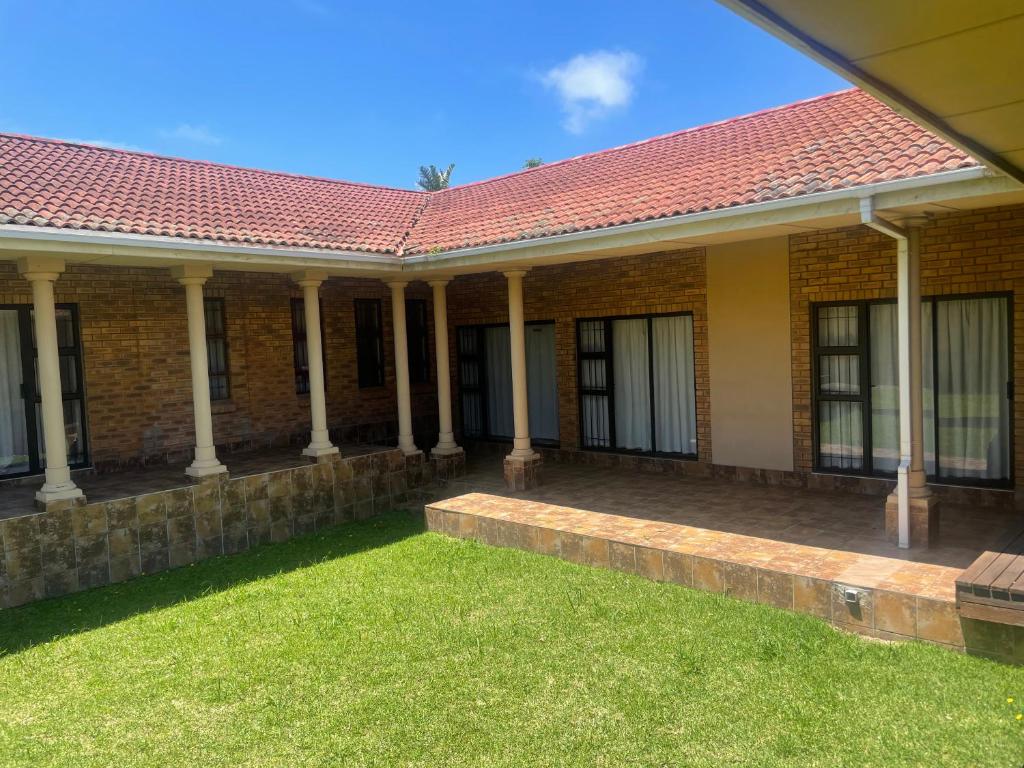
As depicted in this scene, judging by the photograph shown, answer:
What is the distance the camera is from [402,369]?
11570mm

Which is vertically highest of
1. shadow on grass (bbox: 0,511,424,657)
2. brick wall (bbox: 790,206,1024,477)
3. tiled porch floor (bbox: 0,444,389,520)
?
brick wall (bbox: 790,206,1024,477)

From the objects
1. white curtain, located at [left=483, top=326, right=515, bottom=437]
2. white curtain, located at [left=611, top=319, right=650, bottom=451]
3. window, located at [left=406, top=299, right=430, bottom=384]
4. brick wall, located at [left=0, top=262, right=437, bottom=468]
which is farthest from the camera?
window, located at [left=406, top=299, right=430, bottom=384]

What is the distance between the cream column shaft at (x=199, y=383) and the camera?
8.96 meters

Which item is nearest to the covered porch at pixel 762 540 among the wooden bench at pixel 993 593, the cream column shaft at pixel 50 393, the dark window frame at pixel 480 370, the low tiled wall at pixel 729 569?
the low tiled wall at pixel 729 569

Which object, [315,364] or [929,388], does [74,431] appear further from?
[929,388]

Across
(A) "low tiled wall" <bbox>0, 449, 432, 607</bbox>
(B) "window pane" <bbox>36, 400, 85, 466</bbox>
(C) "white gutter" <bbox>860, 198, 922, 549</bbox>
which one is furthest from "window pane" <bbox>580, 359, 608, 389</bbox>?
(B) "window pane" <bbox>36, 400, 85, 466</bbox>

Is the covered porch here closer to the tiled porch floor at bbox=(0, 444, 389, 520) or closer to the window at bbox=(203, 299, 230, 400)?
the tiled porch floor at bbox=(0, 444, 389, 520)

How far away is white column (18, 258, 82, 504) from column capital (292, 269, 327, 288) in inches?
114

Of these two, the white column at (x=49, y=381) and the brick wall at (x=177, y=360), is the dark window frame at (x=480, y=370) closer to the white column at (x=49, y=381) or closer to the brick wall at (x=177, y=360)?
the brick wall at (x=177, y=360)

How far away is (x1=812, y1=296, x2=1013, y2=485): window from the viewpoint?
802cm

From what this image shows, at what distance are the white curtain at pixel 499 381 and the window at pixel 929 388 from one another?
17.9 ft

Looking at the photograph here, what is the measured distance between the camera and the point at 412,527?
9648mm

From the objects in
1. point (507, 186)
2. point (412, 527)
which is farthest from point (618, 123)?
point (412, 527)

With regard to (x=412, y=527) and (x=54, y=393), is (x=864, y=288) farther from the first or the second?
(x=54, y=393)
